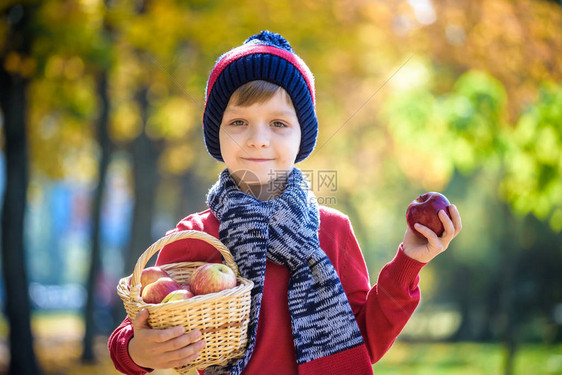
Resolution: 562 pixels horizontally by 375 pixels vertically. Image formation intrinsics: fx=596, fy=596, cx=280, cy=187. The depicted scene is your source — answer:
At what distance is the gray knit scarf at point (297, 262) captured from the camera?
2.11 metres

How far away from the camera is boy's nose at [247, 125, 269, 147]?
2176 mm

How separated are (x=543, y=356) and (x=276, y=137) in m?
11.6

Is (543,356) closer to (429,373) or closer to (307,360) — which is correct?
(429,373)

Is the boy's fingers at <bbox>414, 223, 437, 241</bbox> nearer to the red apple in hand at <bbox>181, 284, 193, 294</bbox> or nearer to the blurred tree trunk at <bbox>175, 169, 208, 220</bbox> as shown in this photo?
the red apple in hand at <bbox>181, 284, 193, 294</bbox>

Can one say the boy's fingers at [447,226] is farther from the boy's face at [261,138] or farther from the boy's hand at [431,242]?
the boy's face at [261,138]

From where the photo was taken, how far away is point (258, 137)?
7.14ft

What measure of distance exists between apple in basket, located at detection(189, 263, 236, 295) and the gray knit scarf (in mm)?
173

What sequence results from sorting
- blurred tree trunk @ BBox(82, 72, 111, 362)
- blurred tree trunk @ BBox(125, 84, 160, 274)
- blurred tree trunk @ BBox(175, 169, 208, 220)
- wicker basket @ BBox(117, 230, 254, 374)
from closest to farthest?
1. wicker basket @ BBox(117, 230, 254, 374)
2. blurred tree trunk @ BBox(82, 72, 111, 362)
3. blurred tree trunk @ BBox(125, 84, 160, 274)
4. blurred tree trunk @ BBox(175, 169, 208, 220)

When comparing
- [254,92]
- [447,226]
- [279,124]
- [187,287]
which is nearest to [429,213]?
[447,226]

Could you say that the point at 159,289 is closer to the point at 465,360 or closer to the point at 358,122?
the point at 358,122

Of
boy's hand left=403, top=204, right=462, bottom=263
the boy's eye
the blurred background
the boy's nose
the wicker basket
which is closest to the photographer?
the wicker basket

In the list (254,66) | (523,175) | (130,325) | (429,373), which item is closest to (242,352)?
(130,325)

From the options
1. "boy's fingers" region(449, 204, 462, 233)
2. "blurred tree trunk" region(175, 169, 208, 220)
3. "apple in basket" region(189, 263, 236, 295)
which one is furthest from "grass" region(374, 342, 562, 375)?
"apple in basket" region(189, 263, 236, 295)

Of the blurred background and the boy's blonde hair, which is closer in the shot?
the boy's blonde hair
